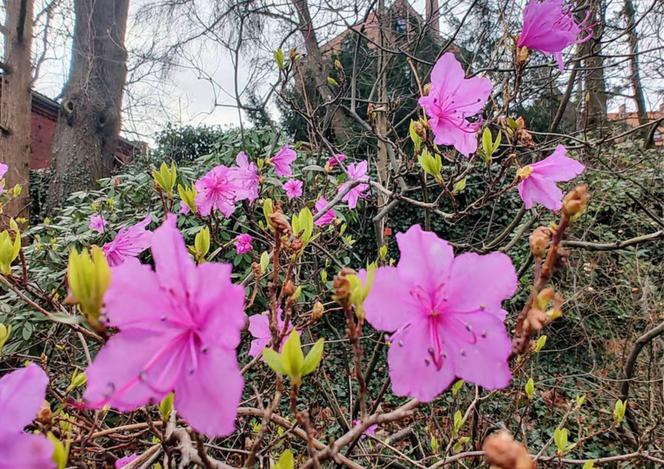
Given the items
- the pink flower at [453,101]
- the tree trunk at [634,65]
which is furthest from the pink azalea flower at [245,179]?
the tree trunk at [634,65]

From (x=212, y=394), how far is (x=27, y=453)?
172 mm

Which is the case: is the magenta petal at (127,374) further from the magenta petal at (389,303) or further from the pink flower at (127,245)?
the pink flower at (127,245)

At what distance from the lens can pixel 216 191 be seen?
1581 mm

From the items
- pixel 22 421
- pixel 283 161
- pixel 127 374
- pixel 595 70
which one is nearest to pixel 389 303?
pixel 127 374

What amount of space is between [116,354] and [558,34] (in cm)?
128

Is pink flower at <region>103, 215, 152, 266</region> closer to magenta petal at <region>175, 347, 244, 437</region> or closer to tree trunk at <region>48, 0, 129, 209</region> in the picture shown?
magenta petal at <region>175, 347, 244, 437</region>

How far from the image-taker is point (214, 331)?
0.46 m

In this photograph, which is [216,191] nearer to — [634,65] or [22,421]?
[22,421]

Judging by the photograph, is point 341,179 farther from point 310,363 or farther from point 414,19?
point 310,363

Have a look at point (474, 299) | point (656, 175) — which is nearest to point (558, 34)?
point (474, 299)

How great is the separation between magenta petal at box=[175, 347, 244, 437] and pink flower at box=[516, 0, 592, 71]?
119 cm

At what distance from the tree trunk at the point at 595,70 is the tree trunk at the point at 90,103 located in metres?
5.07

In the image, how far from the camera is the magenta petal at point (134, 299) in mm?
452

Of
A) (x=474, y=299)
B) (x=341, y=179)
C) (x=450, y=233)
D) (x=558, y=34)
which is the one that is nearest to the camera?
(x=474, y=299)
